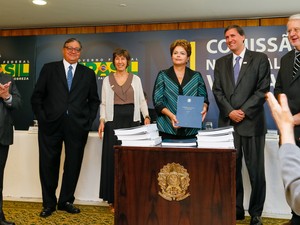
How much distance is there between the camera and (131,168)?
2.04 m

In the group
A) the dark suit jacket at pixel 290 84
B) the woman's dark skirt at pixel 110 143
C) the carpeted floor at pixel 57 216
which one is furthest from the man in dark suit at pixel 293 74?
the carpeted floor at pixel 57 216

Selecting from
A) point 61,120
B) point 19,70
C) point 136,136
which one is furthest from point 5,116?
point 19,70

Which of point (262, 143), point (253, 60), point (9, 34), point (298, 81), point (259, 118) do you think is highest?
point (9, 34)

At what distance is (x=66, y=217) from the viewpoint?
3.13m

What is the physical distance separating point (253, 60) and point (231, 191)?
4.65 feet

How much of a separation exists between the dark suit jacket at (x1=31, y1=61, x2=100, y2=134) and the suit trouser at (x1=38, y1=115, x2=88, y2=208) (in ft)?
0.20

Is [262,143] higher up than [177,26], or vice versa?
[177,26]

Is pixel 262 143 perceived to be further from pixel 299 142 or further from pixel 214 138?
pixel 214 138

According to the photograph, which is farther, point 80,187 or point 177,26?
point 177,26

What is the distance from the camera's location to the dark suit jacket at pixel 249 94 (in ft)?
9.46

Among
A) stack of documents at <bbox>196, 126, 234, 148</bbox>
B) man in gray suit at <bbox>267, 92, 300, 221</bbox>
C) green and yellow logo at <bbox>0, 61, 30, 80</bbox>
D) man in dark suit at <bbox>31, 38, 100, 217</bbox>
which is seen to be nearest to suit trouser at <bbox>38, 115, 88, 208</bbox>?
man in dark suit at <bbox>31, 38, 100, 217</bbox>

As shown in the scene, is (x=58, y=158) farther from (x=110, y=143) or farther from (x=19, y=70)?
(x=19, y=70)

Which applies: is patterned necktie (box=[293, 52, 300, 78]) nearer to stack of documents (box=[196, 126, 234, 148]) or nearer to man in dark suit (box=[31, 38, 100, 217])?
stack of documents (box=[196, 126, 234, 148])

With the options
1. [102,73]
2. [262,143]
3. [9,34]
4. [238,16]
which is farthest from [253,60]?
[9,34]
